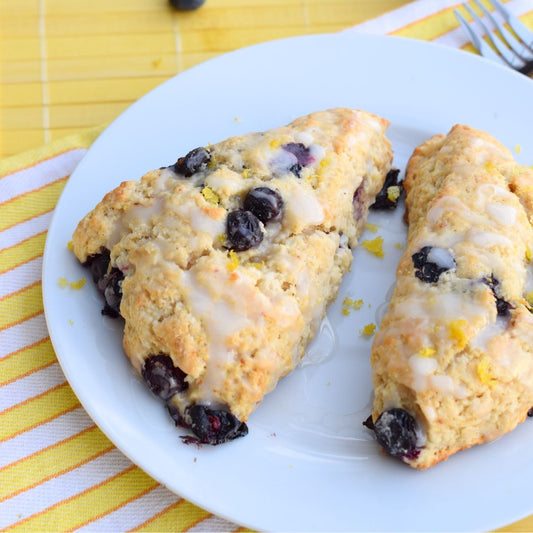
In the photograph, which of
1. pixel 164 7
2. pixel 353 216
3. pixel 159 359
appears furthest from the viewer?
pixel 164 7

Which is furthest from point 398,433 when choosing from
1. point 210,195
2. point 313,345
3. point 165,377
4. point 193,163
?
point 193,163

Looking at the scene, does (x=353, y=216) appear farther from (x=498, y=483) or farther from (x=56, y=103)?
(x=56, y=103)

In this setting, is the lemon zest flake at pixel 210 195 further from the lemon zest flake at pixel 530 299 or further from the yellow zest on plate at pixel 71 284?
the lemon zest flake at pixel 530 299

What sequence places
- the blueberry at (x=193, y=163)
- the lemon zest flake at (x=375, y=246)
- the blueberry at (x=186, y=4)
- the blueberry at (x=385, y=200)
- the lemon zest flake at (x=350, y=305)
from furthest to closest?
the blueberry at (x=186, y=4) → the blueberry at (x=385, y=200) → the lemon zest flake at (x=375, y=246) → the lemon zest flake at (x=350, y=305) → the blueberry at (x=193, y=163)

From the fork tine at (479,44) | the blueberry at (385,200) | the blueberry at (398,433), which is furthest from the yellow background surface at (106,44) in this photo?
the blueberry at (398,433)

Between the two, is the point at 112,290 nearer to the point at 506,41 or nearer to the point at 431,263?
the point at 431,263

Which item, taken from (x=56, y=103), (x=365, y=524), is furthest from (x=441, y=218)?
(x=56, y=103)

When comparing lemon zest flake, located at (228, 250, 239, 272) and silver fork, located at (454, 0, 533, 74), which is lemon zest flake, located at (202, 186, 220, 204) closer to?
lemon zest flake, located at (228, 250, 239, 272)
